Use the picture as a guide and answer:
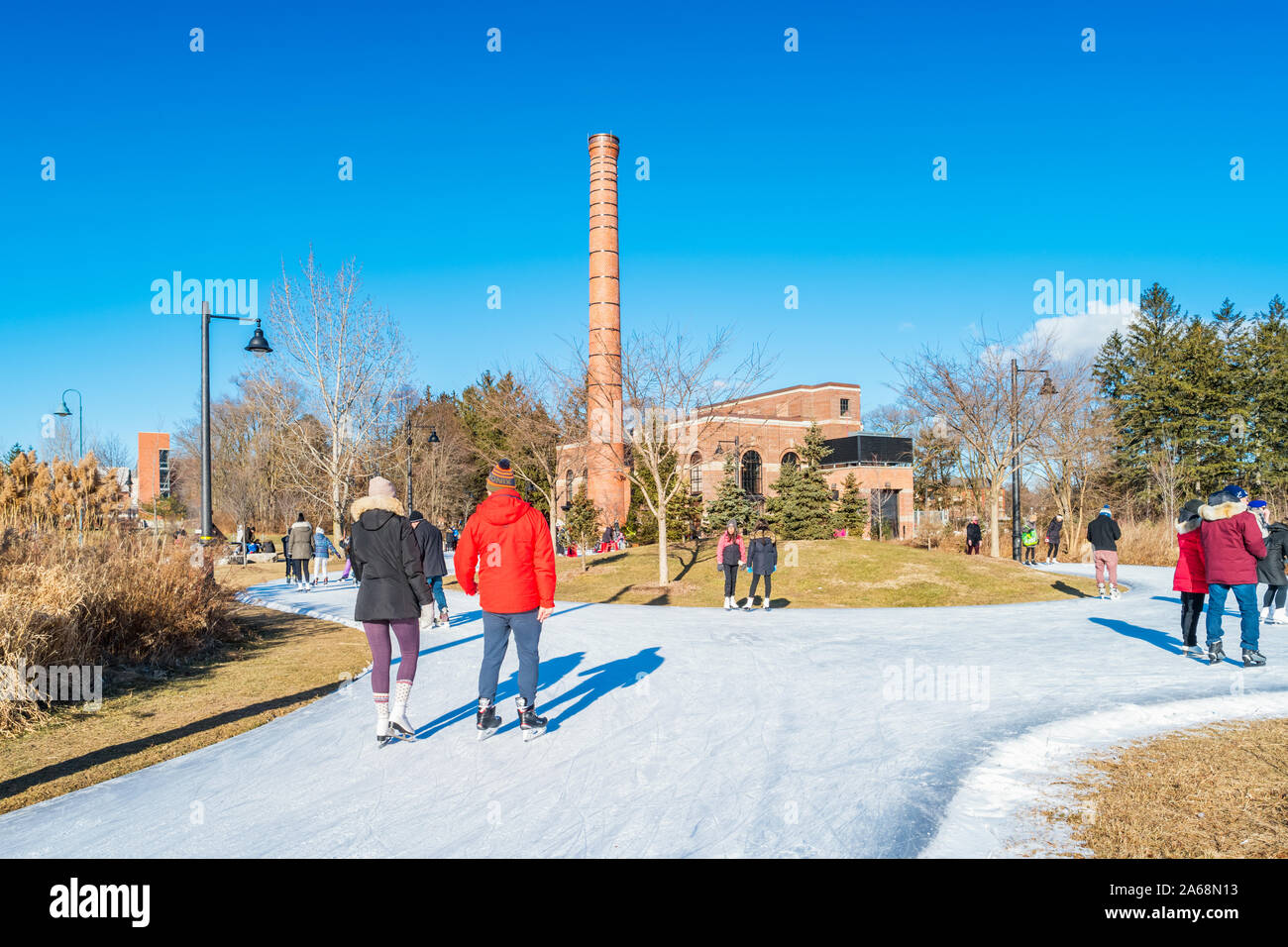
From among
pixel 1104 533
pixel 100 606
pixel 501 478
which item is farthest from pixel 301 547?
pixel 1104 533

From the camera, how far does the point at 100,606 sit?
29.7ft

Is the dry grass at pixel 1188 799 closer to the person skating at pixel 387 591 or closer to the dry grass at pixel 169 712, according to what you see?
the person skating at pixel 387 591

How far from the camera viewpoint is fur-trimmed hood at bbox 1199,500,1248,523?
29.7 feet

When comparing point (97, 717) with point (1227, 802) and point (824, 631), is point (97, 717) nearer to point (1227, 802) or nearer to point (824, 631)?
point (1227, 802)

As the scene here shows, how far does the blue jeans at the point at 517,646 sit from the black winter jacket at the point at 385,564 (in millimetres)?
643

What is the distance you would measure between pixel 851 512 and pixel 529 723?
38481mm

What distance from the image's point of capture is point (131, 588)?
9766 mm

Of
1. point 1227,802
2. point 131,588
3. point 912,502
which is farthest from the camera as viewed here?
point 912,502

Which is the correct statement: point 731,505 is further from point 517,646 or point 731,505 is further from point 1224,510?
point 517,646

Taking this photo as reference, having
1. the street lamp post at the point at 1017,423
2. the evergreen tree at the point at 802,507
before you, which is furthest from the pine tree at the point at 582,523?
the street lamp post at the point at 1017,423

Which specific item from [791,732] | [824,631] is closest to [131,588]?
[791,732]

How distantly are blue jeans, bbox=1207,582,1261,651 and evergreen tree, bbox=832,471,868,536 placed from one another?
102 feet

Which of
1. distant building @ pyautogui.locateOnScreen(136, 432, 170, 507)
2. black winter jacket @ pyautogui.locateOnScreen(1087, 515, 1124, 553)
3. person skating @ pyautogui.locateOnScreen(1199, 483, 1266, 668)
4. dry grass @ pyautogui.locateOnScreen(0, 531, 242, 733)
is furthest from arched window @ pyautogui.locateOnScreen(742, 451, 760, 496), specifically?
distant building @ pyautogui.locateOnScreen(136, 432, 170, 507)
